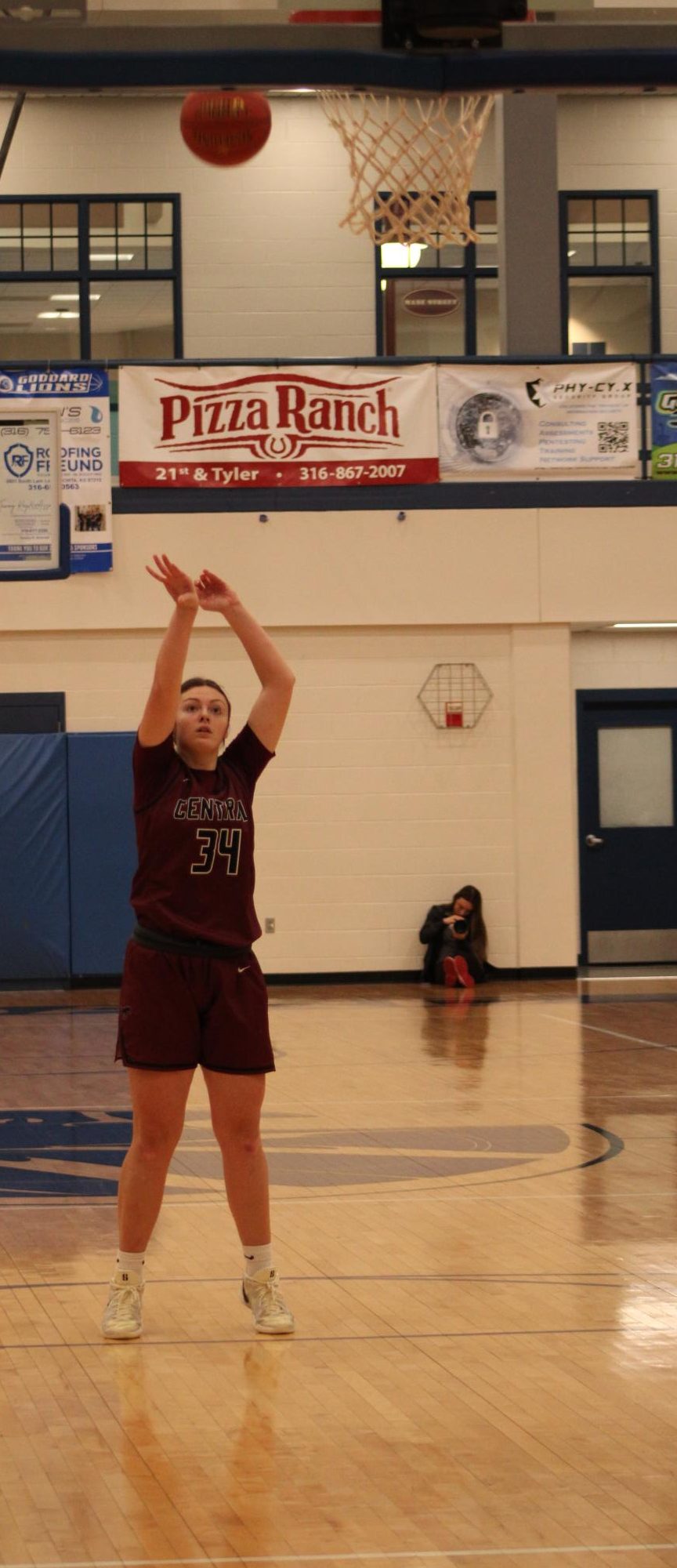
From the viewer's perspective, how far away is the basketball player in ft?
17.4

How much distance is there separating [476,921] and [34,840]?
3898 mm

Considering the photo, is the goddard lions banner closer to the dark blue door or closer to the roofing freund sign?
the dark blue door

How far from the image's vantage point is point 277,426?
1597cm

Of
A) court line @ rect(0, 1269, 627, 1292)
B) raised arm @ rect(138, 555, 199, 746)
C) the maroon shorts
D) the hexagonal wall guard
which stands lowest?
court line @ rect(0, 1269, 627, 1292)

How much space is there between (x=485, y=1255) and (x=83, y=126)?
1458 centimetres

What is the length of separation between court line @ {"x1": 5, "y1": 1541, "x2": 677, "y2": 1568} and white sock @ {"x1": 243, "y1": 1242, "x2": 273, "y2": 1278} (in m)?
1.70

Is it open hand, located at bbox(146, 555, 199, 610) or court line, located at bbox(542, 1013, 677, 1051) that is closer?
open hand, located at bbox(146, 555, 199, 610)

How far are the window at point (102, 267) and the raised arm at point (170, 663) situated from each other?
13236mm

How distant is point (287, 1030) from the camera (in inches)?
511

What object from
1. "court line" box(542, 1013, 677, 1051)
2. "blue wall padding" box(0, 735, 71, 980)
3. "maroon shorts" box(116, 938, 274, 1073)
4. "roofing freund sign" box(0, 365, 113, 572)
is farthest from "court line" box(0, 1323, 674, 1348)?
"roofing freund sign" box(0, 365, 113, 572)

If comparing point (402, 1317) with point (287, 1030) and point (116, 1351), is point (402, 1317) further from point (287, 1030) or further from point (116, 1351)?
point (287, 1030)

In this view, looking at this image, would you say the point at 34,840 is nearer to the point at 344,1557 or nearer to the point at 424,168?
the point at 424,168

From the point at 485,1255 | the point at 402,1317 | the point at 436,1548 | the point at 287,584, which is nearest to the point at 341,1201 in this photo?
the point at 485,1255

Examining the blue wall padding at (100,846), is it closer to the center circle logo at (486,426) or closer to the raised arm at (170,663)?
the center circle logo at (486,426)
